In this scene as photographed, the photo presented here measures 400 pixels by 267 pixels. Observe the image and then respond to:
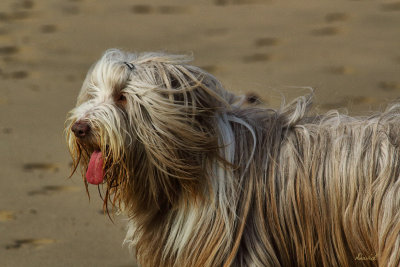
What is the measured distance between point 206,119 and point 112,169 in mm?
440

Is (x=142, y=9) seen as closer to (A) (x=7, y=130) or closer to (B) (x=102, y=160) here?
(A) (x=7, y=130)

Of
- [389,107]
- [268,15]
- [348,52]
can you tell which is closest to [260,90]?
[348,52]

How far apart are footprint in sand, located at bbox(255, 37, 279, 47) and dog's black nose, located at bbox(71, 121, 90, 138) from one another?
467 centimetres

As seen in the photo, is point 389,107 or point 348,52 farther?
point 348,52

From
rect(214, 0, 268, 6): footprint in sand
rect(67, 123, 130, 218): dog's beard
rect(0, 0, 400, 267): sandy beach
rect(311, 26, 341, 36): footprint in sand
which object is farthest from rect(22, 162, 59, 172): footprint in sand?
rect(214, 0, 268, 6): footprint in sand

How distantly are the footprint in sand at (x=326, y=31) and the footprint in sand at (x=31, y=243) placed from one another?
13.2 feet

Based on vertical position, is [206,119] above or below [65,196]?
above

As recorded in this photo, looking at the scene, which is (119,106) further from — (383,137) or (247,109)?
(383,137)

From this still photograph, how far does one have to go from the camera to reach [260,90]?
6512mm

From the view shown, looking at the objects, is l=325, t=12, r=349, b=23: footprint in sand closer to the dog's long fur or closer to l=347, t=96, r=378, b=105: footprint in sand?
l=347, t=96, r=378, b=105: footprint in sand

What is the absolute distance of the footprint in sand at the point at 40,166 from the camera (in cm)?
554

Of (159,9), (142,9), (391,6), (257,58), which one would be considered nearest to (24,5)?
(142,9)

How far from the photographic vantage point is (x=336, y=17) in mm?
8109

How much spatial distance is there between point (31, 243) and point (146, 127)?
67.5 inches
